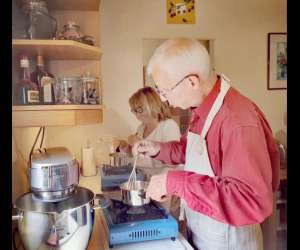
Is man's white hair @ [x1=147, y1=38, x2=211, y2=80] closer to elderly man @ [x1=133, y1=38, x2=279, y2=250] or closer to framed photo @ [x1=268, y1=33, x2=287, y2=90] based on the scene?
elderly man @ [x1=133, y1=38, x2=279, y2=250]

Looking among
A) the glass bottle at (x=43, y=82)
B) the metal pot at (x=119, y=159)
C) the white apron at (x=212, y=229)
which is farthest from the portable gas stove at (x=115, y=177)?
the glass bottle at (x=43, y=82)

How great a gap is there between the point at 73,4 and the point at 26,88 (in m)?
0.43

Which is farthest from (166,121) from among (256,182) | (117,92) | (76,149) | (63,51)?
(256,182)

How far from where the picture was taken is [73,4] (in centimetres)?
97

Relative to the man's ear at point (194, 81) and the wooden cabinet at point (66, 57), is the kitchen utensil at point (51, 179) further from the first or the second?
the man's ear at point (194, 81)

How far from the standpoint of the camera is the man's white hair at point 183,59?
0.72m

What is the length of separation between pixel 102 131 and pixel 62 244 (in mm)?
690

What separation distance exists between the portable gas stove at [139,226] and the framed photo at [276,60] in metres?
0.76

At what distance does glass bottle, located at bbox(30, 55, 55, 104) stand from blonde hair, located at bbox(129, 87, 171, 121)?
428 mm

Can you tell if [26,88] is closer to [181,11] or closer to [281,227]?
[181,11]

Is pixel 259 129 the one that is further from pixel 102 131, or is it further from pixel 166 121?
pixel 102 131

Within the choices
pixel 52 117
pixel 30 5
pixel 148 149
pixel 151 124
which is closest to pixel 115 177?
pixel 148 149

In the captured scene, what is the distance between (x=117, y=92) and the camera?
1.19 metres

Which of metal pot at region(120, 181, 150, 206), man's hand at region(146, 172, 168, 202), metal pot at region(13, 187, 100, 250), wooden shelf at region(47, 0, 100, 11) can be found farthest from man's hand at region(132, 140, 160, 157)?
wooden shelf at region(47, 0, 100, 11)
